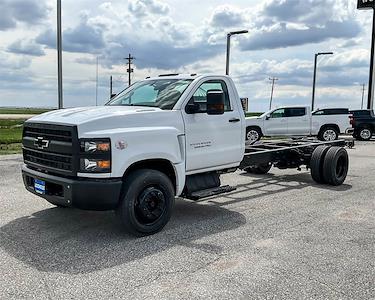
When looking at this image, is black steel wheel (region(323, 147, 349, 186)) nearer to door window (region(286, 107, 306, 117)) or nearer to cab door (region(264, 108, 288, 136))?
cab door (region(264, 108, 288, 136))

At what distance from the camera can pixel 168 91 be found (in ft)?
21.6

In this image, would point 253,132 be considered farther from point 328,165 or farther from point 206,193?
point 206,193

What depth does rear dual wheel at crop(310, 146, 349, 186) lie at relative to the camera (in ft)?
30.9

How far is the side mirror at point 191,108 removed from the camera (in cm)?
626

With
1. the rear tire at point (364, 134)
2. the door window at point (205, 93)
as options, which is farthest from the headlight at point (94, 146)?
the rear tire at point (364, 134)

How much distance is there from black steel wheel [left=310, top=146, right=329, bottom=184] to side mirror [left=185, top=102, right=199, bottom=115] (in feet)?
13.9

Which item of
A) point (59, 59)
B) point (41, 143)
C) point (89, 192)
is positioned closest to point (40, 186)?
point (41, 143)

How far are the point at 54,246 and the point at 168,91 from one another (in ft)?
8.95

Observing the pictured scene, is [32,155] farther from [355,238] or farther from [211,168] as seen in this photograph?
[355,238]

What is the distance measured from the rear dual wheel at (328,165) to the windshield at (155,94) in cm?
423

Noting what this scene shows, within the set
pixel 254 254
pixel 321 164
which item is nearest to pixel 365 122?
pixel 321 164

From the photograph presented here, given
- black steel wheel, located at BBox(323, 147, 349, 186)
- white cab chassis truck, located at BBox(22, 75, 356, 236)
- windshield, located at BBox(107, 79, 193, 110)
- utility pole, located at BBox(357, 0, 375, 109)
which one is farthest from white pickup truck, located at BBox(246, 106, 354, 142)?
white cab chassis truck, located at BBox(22, 75, 356, 236)

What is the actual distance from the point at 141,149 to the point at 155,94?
4.69ft

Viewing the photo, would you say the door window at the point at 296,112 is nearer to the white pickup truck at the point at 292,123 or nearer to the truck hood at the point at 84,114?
the white pickup truck at the point at 292,123
